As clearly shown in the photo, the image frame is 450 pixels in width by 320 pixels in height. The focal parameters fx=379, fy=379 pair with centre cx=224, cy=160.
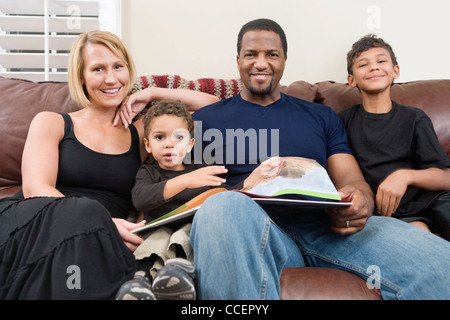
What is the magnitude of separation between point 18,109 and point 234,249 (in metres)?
1.20

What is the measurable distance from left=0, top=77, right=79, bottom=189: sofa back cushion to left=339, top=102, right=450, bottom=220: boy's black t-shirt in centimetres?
117

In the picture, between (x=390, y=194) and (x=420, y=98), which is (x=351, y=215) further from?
(x=420, y=98)

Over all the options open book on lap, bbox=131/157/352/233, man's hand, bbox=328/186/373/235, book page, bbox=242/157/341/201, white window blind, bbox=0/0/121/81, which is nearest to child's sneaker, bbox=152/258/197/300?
open book on lap, bbox=131/157/352/233

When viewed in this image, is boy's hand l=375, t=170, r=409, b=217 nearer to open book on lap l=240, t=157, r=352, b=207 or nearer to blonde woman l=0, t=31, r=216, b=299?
open book on lap l=240, t=157, r=352, b=207

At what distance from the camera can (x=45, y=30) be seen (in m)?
2.02

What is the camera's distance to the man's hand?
98cm

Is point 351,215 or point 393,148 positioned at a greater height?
point 393,148

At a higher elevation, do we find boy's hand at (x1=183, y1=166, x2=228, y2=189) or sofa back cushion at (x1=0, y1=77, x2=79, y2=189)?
sofa back cushion at (x1=0, y1=77, x2=79, y2=189)

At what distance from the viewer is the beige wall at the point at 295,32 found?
2039 millimetres

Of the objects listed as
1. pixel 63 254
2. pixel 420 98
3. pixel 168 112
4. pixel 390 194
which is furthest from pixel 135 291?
pixel 420 98

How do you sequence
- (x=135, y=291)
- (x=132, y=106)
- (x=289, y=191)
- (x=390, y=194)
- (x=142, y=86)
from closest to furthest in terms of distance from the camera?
(x=135, y=291), (x=289, y=191), (x=390, y=194), (x=132, y=106), (x=142, y=86)

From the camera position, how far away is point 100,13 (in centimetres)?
199

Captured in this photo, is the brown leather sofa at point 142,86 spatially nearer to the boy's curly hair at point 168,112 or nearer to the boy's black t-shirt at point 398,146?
the boy's black t-shirt at point 398,146
